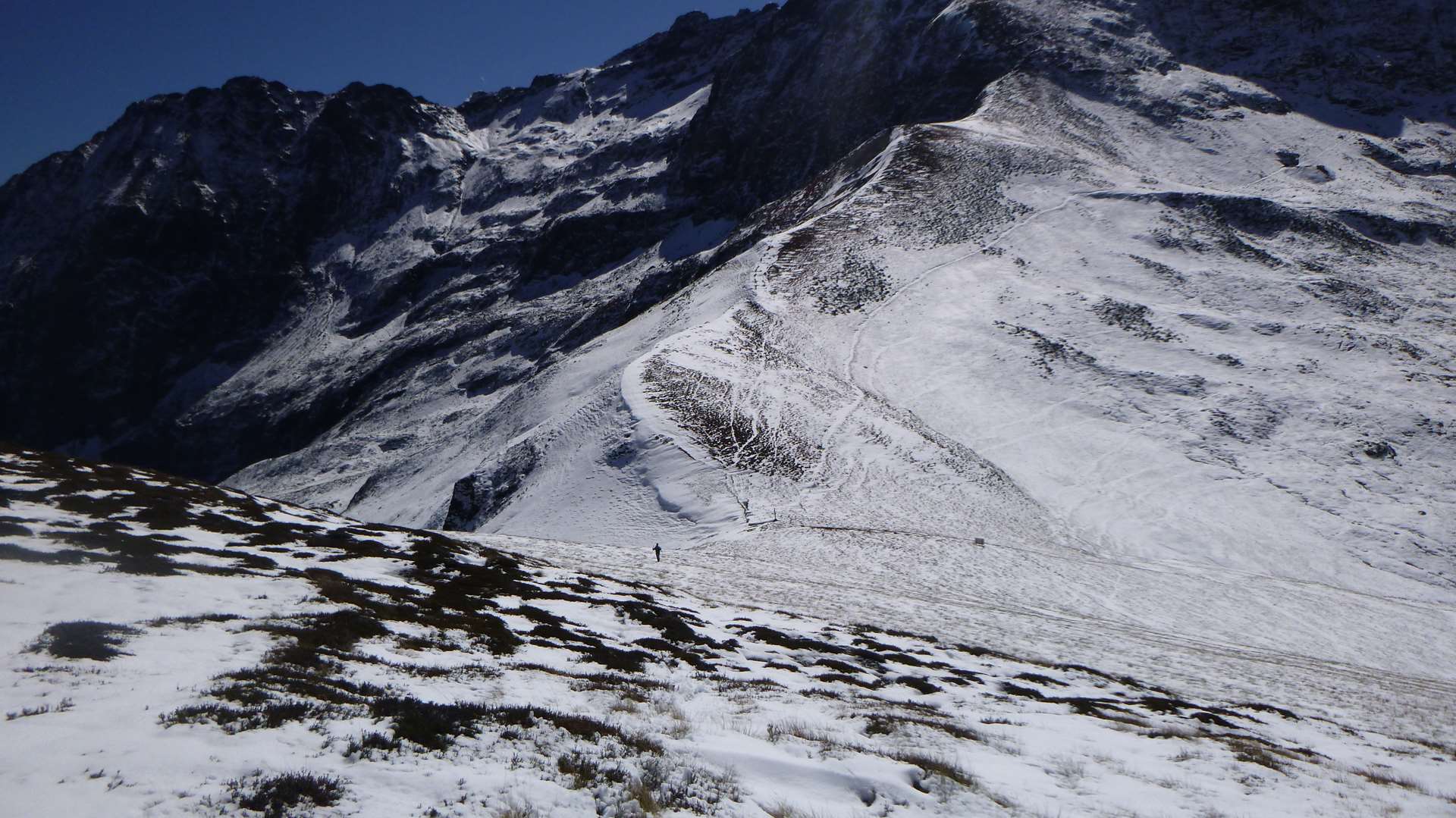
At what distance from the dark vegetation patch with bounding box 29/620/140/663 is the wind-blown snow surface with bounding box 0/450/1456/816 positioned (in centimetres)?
5

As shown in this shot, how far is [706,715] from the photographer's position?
11406 millimetres

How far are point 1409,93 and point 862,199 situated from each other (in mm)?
76075

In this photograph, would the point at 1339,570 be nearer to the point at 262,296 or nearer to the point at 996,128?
the point at 996,128

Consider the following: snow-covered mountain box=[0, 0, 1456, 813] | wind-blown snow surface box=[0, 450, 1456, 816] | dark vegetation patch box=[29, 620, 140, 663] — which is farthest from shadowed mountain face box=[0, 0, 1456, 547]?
dark vegetation patch box=[29, 620, 140, 663]

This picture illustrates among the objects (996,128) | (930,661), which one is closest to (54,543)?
(930,661)

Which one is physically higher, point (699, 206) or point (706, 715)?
point (699, 206)

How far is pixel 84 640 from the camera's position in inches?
432

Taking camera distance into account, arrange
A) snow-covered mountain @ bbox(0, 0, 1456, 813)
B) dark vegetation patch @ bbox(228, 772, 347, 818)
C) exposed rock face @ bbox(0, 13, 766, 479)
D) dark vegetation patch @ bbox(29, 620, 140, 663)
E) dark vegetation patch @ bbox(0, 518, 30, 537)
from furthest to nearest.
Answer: exposed rock face @ bbox(0, 13, 766, 479) → snow-covered mountain @ bbox(0, 0, 1456, 813) → dark vegetation patch @ bbox(0, 518, 30, 537) → dark vegetation patch @ bbox(29, 620, 140, 663) → dark vegetation patch @ bbox(228, 772, 347, 818)

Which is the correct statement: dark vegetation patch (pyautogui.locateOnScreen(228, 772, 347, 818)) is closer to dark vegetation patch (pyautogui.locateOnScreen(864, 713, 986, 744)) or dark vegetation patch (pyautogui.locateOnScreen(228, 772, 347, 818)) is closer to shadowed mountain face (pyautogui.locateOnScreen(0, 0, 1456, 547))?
dark vegetation patch (pyautogui.locateOnScreen(864, 713, 986, 744))

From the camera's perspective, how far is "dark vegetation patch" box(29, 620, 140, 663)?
1037 centimetres

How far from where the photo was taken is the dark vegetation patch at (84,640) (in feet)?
34.0

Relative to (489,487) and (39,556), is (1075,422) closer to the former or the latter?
(489,487)

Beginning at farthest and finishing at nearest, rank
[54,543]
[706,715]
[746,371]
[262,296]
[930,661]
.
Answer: [262,296], [746,371], [930,661], [54,543], [706,715]

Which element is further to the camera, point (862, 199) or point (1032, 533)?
point (862, 199)
